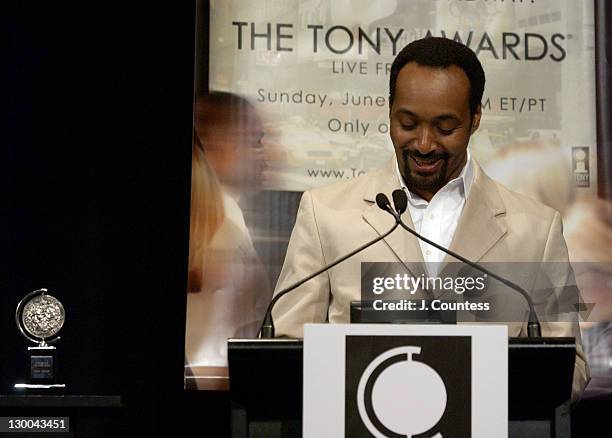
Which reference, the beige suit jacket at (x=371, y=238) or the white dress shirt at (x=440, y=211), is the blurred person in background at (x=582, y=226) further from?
the white dress shirt at (x=440, y=211)

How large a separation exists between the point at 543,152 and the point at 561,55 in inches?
15.7

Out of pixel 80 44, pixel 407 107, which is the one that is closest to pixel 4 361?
pixel 80 44

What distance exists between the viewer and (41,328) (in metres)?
3.79

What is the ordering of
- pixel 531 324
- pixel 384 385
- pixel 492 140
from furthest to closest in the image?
pixel 492 140
pixel 531 324
pixel 384 385

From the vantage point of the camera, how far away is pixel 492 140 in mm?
3783

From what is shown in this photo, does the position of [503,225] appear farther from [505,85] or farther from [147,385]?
[147,385]

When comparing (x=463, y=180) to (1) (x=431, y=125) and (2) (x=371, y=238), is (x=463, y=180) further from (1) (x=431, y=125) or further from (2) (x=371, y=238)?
(2) (x=371, y=238)

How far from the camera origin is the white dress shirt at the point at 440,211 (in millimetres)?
3469

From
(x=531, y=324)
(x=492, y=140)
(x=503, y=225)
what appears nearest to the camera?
(x=531, y=324)

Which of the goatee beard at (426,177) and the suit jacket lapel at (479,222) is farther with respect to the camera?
the goatee beard at (426,177)

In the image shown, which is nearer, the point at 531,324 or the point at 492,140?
the point at 531,324

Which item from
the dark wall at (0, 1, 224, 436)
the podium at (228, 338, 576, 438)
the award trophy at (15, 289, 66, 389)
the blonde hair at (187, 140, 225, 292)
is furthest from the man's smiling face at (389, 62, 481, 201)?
the podium at (228, 338, 576, 438)

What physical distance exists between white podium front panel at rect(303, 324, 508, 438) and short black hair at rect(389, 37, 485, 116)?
1.84 meters

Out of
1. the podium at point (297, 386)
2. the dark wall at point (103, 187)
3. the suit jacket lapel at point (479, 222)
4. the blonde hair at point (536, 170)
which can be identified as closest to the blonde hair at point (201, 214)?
the dark wall at point (103, 187)
